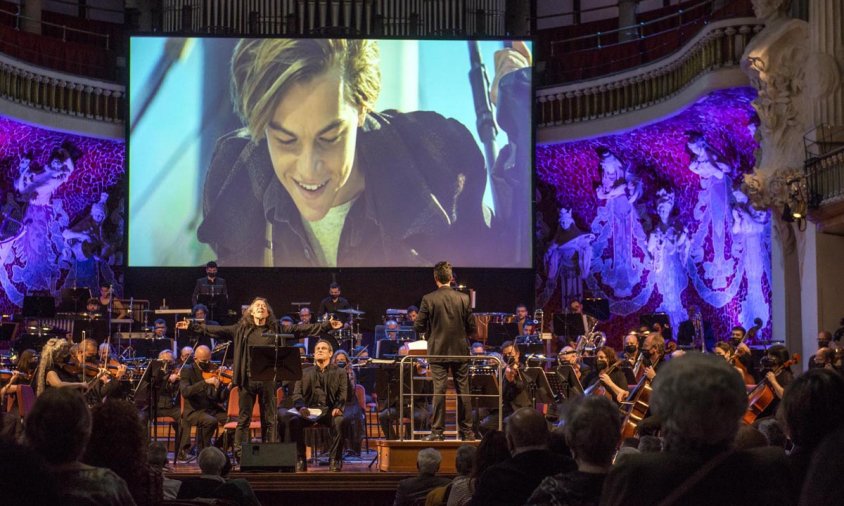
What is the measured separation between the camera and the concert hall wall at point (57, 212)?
714 inches

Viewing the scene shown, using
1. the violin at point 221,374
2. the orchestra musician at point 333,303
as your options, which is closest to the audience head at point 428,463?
the violin at point 221,374

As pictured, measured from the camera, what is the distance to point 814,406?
321 centimetres

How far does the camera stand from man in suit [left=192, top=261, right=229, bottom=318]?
637 inches

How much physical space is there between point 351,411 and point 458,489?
20.6 feet

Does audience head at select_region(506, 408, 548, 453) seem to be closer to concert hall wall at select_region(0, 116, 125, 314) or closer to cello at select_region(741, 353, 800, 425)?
cello at select_region(741, 353, 800, 425)

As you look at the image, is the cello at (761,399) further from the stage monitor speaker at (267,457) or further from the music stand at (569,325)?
the music stand at (569,325)

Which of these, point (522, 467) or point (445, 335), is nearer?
point (522, 467)

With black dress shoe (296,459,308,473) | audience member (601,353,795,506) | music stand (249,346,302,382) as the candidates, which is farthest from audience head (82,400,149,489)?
black dress shoe (296,459,308,473)

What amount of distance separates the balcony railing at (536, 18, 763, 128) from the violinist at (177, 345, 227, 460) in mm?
8416

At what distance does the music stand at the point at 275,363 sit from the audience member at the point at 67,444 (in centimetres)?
677

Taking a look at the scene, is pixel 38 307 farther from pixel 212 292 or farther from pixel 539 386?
pixel 539 386

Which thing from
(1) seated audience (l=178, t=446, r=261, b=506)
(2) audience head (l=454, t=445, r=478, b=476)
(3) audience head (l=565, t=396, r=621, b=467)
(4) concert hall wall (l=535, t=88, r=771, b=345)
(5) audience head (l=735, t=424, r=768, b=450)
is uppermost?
(4) concert hall wall (l=535, t=88, r=771, b=345)

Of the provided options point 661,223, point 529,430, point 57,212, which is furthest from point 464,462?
point 57,212

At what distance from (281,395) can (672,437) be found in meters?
10.1
